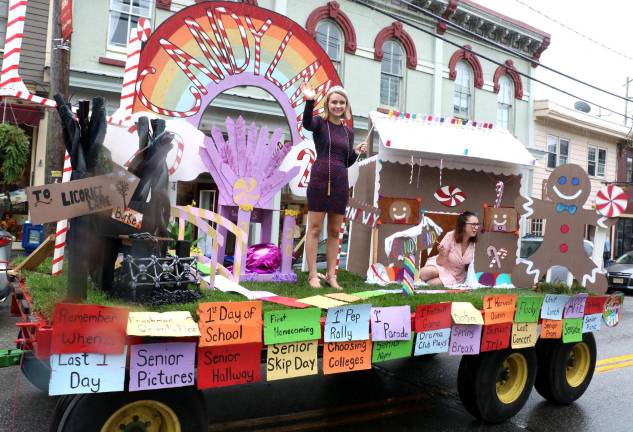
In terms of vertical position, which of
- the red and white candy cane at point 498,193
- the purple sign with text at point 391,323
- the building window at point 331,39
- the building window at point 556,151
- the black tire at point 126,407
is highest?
the building window at point 331,39

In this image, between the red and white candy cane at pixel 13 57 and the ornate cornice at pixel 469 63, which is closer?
the red and white candy cane at pixel 13 57

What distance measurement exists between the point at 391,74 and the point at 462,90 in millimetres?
3138

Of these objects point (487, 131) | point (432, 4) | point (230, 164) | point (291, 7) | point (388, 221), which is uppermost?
point (432, 4)

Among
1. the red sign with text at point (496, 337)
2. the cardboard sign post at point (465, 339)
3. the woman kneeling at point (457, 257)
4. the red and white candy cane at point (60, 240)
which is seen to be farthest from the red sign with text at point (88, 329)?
the woman kneeling at point (457, 257)

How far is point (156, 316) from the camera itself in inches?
113

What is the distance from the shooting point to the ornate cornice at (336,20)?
1473 cm

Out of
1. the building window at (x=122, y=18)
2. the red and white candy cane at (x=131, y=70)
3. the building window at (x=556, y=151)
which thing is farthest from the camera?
the building window at (x=556, y=151)

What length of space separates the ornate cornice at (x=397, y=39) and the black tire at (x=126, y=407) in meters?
14.2

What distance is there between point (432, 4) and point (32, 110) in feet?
39.5

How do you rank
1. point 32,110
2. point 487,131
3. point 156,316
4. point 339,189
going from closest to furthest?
1. point 156,316
2. point 339,189
3. point 487,131
4. point 32,110

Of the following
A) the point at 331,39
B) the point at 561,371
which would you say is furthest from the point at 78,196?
the point at 331,39

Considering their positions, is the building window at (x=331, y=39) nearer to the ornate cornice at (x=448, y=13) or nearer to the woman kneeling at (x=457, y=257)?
the ornate cornice at (x=448, y=13)

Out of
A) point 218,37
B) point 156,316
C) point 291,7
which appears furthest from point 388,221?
point 291,7

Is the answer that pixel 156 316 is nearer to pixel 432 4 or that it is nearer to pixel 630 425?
pixel 630 425
